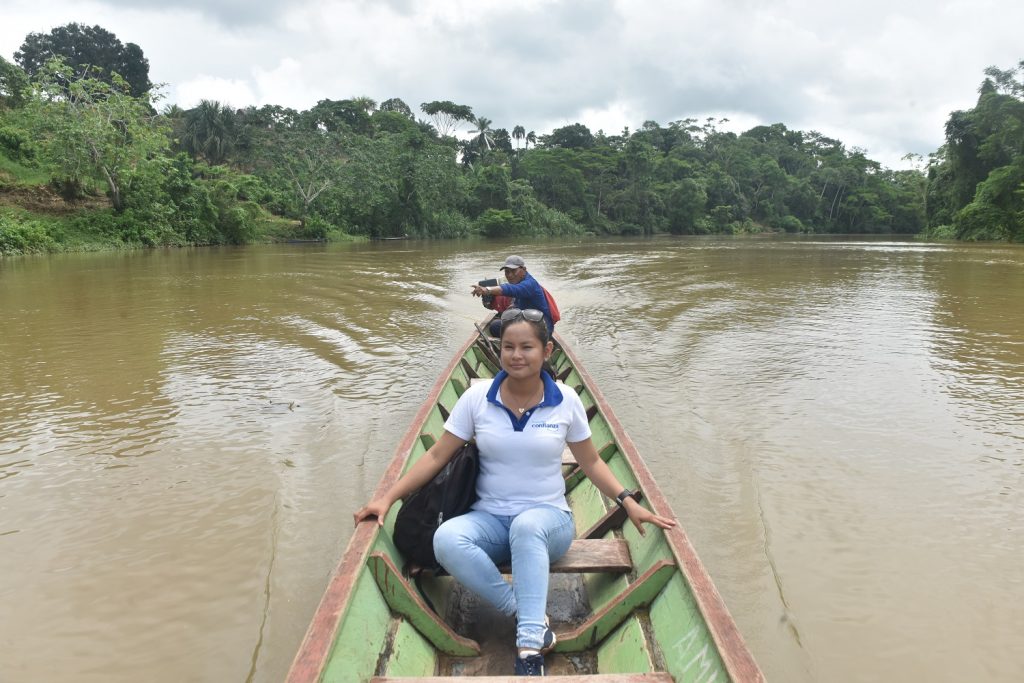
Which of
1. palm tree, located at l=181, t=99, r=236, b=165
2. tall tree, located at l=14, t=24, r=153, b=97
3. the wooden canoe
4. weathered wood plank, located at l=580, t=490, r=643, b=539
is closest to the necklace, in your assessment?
the wooden canoe

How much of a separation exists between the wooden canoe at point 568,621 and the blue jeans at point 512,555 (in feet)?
0.56

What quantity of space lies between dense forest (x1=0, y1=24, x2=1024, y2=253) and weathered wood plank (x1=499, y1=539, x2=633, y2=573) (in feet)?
78.8

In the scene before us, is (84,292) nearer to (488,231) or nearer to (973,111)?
(488,231)

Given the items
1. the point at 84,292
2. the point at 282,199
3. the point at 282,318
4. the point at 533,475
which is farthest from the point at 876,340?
the point at 282,199

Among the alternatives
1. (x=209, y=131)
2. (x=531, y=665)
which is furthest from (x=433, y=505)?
(x=209, y=131)

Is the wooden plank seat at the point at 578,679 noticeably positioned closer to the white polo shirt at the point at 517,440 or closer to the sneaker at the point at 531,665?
the sneaker at the point at 531,665

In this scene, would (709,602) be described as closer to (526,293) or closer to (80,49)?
(526,293)

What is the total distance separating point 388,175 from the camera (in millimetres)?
37344

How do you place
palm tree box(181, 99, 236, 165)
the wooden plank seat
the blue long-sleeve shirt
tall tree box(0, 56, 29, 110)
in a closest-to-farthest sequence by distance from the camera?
1. the wooden plank seat
2. the blue long-sleeve shirt
3. tall tree box(0, 56, 29, 110)
4. palm tree box(181, 99, 236, 165)

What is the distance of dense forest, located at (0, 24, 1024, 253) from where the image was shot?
80.2 ft

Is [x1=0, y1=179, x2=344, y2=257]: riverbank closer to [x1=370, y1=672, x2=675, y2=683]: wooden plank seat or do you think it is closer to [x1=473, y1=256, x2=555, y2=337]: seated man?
[x1=473, y1=256, x2=555, y2=337]: seated man

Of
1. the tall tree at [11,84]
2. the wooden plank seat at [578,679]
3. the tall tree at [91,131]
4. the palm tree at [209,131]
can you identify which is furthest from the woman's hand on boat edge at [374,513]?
the palm tree at [209,131]

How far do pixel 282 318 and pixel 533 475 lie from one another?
869 cm

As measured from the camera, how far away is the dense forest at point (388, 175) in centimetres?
2444
